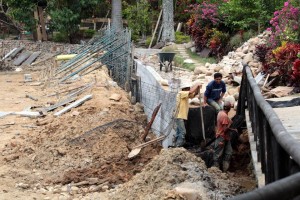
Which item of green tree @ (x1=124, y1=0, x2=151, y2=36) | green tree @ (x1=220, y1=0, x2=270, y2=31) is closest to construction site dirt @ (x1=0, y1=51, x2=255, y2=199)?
green tree @ (x1=220, y1=0, x2=270, y2=31)

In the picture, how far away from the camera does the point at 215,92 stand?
11719mm

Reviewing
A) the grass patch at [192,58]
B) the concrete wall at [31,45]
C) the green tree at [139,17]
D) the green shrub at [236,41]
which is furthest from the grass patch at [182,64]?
the concrete wall at [31,45]

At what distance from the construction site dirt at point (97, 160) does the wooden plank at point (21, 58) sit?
13.6 meters

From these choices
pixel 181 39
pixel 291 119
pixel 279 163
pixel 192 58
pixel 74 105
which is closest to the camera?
pixel 279 163

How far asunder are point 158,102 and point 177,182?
6056 millimetres

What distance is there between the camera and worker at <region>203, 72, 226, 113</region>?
11586mm

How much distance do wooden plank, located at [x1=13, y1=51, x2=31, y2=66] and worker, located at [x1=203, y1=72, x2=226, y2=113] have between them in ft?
65.5

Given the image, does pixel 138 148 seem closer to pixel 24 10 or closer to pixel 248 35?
pixel 248 35

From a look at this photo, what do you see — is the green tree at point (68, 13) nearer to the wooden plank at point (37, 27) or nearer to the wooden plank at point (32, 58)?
the wooden plank at point (37, 27)

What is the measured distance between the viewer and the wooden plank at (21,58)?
2944 cm

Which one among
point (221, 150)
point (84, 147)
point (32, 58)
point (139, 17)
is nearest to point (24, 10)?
point (32, 58)

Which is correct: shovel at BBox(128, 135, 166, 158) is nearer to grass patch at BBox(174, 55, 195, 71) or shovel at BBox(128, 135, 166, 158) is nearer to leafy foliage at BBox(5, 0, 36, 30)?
grass patch at BBox(174, 55, 195, 71)

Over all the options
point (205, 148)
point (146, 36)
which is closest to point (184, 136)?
point (205, 148)

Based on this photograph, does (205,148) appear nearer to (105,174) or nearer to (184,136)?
(184,136)
